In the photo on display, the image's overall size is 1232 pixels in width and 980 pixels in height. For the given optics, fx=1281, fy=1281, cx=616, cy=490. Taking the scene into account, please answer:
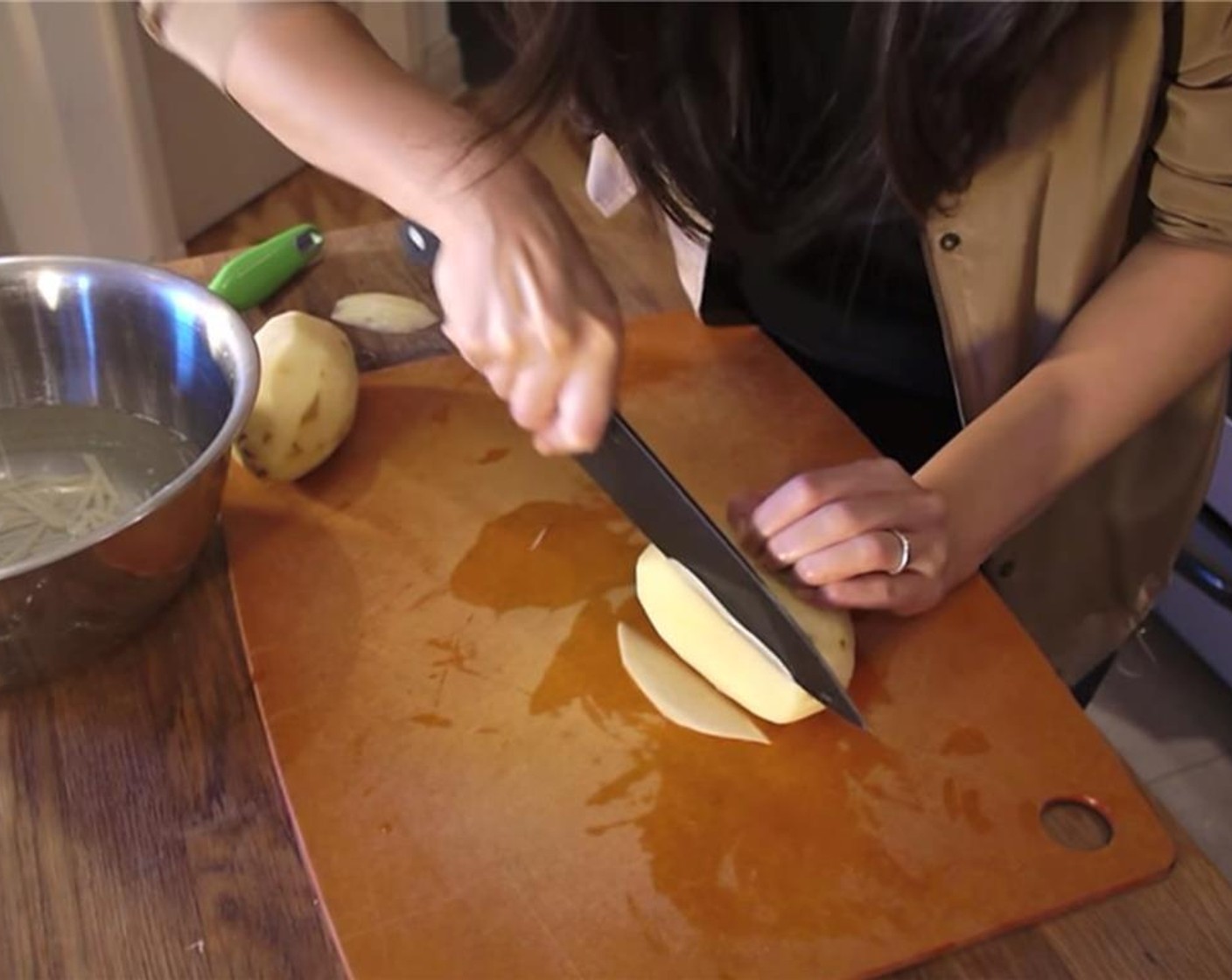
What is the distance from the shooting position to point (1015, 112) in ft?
2.67

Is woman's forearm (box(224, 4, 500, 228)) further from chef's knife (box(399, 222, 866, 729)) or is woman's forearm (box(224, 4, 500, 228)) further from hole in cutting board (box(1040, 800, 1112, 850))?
hole in cutting board (box(1040, 800, 1112, 850))

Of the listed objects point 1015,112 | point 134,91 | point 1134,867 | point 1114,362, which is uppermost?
point 1015,112

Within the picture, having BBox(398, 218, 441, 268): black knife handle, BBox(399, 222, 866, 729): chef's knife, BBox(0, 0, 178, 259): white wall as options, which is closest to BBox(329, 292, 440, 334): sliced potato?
BBox(398, 218, 441, 268): black knife handle

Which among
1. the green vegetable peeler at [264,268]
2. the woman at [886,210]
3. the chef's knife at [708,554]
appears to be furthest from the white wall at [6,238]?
the chef's knife at [708,554]

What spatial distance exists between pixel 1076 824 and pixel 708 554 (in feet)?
0.81

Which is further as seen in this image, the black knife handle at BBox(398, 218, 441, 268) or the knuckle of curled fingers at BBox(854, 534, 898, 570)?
the black knife handle at BBox(398, 218, 441, 268)

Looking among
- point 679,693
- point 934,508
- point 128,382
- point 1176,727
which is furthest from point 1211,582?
point 128,382

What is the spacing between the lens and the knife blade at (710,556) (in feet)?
2.31

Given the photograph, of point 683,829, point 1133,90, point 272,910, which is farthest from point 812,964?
point 1133,90

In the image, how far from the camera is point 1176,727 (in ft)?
5.22

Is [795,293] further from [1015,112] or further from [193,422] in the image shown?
[193,422]

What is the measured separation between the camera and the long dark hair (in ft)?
2.17

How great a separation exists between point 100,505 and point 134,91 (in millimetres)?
1522

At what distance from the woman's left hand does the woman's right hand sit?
5.5 inches
